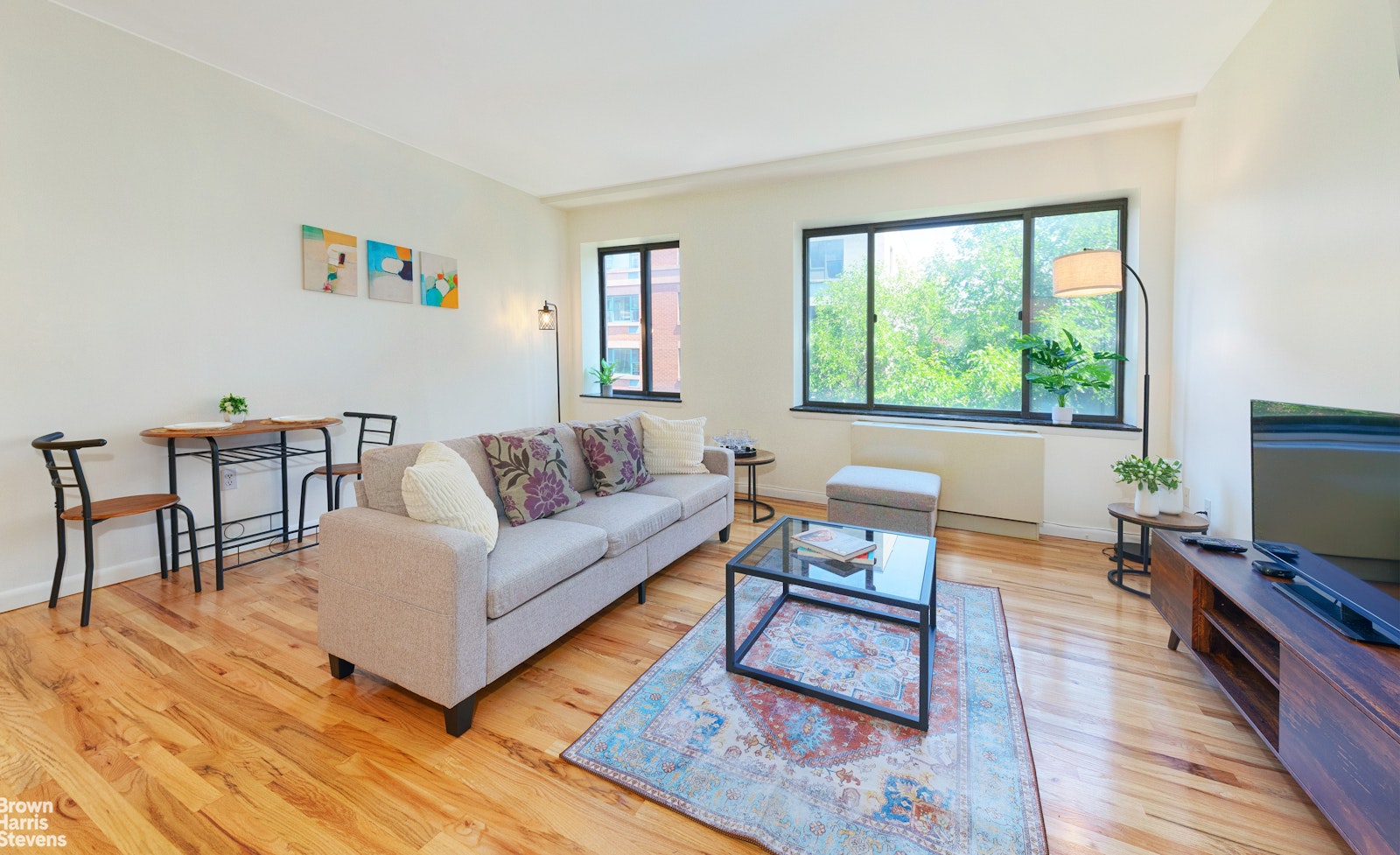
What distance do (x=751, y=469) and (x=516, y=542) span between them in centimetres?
246

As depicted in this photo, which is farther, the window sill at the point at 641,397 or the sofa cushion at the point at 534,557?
the window sill at the point at 641,397

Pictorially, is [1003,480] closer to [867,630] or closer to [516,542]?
[867,630]

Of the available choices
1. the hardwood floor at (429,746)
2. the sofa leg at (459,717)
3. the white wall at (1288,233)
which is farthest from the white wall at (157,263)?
the white wall at (1288,233)

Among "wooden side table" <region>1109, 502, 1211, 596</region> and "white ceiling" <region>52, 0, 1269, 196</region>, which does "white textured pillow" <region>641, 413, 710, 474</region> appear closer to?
"white ceiling" <region>52, 0, 1269, 196</region>

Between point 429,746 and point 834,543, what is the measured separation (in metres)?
1.64

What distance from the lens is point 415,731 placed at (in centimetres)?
183

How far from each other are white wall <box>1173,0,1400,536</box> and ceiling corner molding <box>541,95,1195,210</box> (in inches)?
10.5

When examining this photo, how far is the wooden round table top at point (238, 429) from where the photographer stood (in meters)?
2.81

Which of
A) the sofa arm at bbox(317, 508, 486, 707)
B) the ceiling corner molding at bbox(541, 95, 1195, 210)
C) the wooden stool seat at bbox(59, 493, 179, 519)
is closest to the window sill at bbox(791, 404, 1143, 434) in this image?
the ceiling corner molding at bbox(541, 95, 1195, 210)

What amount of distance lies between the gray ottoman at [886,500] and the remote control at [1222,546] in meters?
1.37

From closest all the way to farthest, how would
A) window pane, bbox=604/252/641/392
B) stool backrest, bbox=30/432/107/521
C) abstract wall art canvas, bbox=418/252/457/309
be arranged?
stool backrest, bbox=30/432/107/521 → abstract wall art canvas, bbox=418/252/457/309 → window pane, bbox=604/252/641/392

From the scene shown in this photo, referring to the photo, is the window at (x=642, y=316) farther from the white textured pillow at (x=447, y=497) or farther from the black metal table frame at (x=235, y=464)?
the white textured pillow at (x=447, y=497)

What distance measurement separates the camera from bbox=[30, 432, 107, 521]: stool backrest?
2.41m

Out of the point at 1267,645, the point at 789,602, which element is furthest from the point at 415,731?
the point at 1267,645
